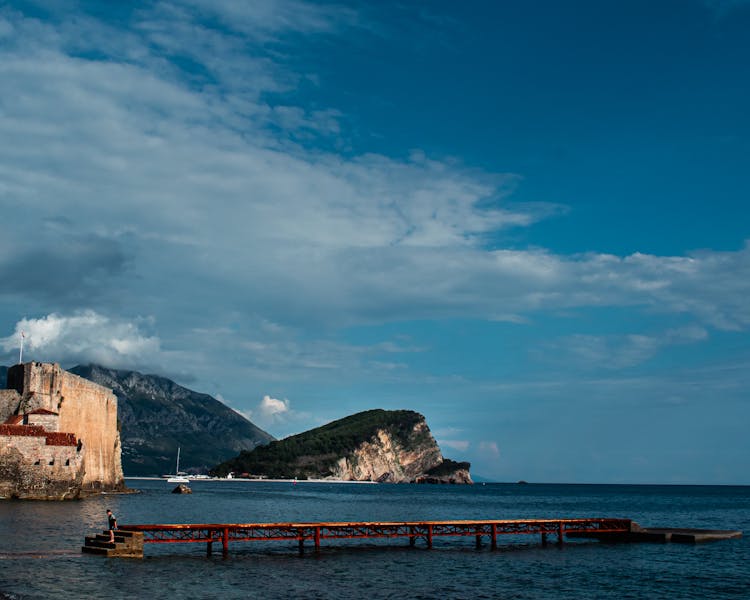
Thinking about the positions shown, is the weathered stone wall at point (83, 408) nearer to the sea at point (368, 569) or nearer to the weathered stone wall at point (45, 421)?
the weathered stone wall at point (45, 421)

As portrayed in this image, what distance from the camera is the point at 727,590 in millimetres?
38812

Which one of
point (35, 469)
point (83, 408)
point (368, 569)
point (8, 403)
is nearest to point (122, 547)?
point (368, 569)

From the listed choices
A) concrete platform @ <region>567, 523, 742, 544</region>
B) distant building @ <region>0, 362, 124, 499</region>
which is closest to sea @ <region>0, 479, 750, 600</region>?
concrete platform @ <region>567, 523, 742, 544</region>

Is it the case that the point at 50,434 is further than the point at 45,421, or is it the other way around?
the point at 45,421

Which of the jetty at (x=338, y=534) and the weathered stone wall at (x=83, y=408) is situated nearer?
the jetty at (x=338, y=534)

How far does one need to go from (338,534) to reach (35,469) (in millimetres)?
39996

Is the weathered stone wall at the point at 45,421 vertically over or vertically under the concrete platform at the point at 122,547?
over

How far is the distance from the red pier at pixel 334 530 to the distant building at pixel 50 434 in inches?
1209

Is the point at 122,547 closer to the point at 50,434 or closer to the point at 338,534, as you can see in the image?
the point at 338,534

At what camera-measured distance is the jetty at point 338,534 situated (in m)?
42.0

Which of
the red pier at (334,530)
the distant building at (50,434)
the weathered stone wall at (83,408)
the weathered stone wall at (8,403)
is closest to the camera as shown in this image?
the red pier at (334,530)

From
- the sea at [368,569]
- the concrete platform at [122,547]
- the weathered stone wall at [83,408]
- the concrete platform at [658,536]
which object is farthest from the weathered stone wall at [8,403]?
the concrete platform at [658,536]

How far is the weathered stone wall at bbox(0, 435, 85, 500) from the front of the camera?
79.0 meters

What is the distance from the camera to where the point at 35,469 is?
80.4 m
